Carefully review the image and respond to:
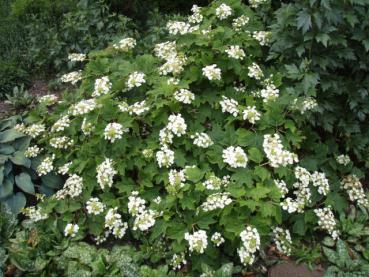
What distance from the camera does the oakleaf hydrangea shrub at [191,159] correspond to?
11.3ft

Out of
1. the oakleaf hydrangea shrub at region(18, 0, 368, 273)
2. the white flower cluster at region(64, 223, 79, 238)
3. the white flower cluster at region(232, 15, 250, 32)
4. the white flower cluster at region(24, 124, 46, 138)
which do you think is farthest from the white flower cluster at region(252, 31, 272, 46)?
the white flower cluster at region(64, 223, 79, 238)

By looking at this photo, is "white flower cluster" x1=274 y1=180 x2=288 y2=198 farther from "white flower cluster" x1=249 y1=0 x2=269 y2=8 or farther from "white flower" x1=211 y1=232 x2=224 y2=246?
"white flower cluster" x1=249 y1=0 x2=269 y2=8

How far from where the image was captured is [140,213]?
3.57 metres

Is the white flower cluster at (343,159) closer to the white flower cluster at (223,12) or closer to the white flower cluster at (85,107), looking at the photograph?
the white flower cluster at (223,12)

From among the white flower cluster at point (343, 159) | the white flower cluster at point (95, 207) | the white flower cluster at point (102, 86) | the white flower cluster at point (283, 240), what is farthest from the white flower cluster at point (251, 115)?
the white flower cluster at point (95, 207)

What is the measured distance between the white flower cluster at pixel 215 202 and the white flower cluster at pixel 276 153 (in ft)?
1.42

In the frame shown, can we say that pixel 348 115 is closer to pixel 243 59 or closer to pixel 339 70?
pixel 339 70

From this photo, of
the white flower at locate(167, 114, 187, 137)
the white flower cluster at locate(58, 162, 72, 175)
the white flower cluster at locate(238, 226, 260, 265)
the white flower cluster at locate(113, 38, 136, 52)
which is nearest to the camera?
the white flower cluster at locate(238, 226, 260, 265)

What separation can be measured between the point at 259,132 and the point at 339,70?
109cm

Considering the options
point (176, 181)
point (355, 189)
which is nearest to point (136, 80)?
point (176, 181)

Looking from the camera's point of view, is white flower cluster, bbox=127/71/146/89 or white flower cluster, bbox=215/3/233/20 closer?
white flower cluster, bbox=127/71/146/89

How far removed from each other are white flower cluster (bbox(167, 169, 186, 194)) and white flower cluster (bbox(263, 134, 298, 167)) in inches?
25.7

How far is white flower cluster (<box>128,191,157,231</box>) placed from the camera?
3.35 metres

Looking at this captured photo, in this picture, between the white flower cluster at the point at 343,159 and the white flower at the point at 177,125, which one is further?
the white flower cluster at the point at 343,159
